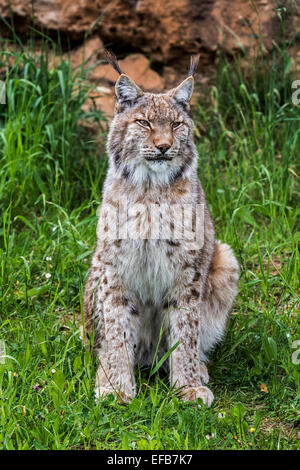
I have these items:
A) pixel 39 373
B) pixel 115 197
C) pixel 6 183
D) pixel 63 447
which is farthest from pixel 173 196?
pixel 6 183

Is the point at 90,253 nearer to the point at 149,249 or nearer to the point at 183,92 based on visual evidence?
the point at 149,249

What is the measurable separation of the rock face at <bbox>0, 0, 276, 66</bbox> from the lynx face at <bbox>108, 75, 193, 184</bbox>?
244 cm

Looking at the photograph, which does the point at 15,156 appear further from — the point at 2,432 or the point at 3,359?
the point at 2,432

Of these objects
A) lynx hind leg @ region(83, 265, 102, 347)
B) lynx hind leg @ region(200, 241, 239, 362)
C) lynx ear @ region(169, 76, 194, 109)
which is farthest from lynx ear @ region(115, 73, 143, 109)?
lynx hind leg @ region(200, 241, 239, 362)

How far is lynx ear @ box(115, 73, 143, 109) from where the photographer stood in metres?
3.94

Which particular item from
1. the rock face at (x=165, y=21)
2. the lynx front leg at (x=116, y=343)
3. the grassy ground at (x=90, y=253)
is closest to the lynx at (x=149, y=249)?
the lynx front leg at (x=116, y=343)

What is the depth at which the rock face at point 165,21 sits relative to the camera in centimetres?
628

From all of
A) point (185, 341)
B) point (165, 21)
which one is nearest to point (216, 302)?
point (185, 341)

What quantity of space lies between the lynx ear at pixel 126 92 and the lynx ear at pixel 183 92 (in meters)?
0.19

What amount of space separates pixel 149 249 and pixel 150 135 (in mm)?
604

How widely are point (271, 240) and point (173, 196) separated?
1564 millimetres

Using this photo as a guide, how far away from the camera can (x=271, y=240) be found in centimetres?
528

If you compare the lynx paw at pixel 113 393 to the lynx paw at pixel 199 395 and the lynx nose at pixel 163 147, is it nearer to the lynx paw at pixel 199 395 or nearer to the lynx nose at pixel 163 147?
the lynx paw at pixel 199 395

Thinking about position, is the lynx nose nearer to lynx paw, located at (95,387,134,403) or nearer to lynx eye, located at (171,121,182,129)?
lynx eye, located at (171,121,182,129)
